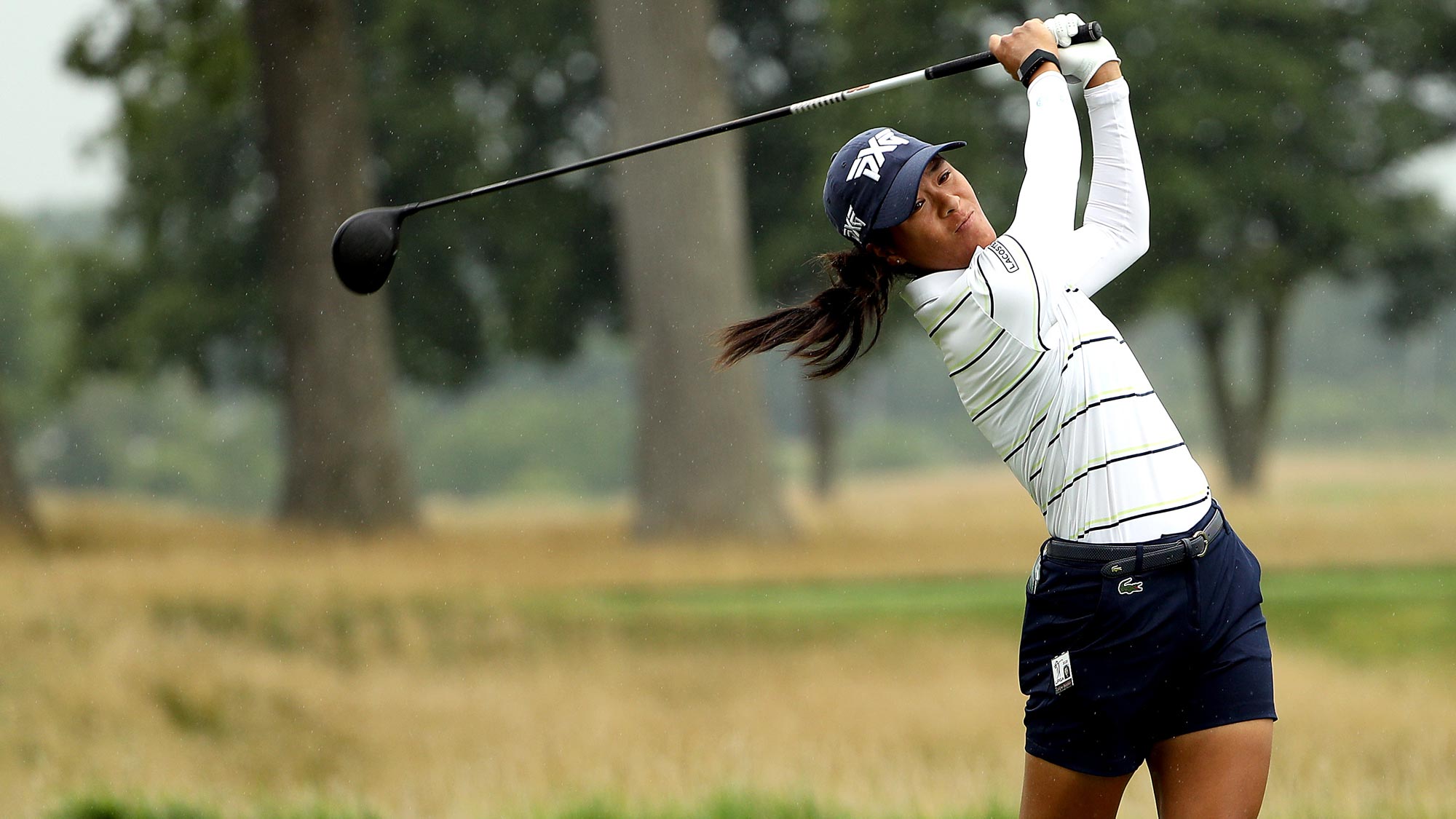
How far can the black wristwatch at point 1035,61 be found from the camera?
3523 millimetres

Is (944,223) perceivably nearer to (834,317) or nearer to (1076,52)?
(834,317)

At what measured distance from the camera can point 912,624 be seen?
11.5 m

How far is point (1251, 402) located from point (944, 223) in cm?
2614

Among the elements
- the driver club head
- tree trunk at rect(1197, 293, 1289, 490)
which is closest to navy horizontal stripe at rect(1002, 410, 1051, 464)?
the driver club head

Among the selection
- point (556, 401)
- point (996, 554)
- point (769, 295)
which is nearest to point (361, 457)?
point (996, 554)

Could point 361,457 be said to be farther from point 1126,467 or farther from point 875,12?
point 1126,467

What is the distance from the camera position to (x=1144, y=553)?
324 cm

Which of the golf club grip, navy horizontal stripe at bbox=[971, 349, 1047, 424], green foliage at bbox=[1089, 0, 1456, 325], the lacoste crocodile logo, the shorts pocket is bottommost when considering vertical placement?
the shorts pocket

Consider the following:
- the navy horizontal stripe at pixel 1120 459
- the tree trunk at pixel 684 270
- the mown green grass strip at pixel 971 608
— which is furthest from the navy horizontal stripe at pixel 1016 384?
the tree trunk at pixel 684 270

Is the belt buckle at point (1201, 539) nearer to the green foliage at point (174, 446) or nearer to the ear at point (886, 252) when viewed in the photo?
the ear at point (886, 252)

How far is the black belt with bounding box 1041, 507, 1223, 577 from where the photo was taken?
3.24m

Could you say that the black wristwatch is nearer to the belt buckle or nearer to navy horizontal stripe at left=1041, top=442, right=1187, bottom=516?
navy horizontal stripe at left=1041, top=442, right=1187, bottom=516

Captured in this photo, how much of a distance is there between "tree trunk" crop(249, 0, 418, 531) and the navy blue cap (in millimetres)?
14417

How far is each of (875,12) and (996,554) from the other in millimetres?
10476
